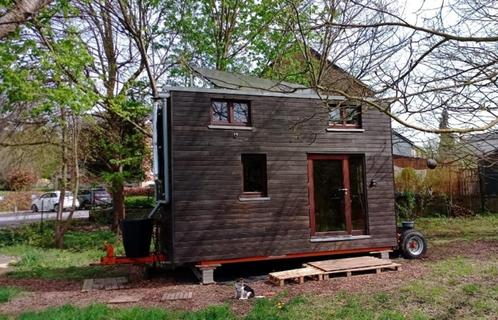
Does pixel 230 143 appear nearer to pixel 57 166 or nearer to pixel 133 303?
pixel 133 303

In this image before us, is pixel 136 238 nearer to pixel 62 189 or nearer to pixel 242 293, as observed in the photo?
pixel 242 293

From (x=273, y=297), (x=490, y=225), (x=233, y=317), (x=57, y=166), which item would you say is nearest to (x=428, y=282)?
(x=273, y=297)

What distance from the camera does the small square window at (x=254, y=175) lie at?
9.75 meters

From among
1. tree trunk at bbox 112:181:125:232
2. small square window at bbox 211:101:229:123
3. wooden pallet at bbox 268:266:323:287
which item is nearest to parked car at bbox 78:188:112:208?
tree trunk at bbox 112:181:125:232

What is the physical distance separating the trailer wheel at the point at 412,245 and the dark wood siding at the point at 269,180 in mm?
438

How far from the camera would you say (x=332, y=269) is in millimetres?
9078

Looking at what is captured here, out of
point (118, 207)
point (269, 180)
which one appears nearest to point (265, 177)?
point (269, 180)

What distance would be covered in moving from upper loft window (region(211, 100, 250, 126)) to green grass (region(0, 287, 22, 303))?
193 inches

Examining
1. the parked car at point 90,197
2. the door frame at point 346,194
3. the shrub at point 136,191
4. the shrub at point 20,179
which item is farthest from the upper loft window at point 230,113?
the shrub at point 20,179

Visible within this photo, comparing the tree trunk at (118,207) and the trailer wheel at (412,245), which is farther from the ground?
the tree trunk at (118,207)

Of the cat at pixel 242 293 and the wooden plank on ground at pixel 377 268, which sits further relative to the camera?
the wooden plank on ground at pixel 377 268

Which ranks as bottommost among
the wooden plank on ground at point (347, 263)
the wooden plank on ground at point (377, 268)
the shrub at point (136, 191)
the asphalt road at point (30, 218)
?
the wooden plank on ground at point (377, 268)

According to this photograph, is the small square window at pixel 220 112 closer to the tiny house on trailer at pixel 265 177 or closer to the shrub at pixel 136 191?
the tiny house on trailer at pixel 265 177

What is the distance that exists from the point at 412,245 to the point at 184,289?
578 cm
